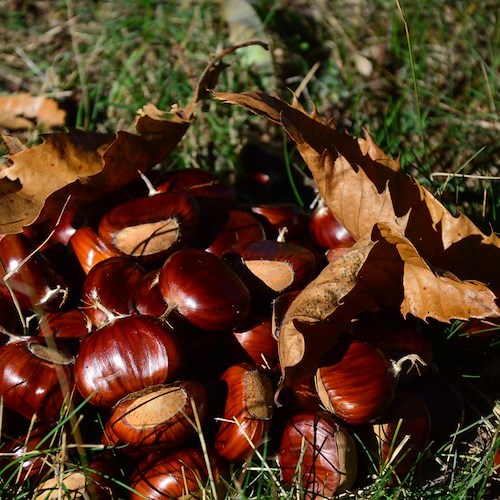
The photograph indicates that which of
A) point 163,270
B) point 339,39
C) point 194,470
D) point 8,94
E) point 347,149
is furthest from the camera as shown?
point 339,39

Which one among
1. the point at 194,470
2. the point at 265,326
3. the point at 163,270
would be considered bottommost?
the point at 194,470

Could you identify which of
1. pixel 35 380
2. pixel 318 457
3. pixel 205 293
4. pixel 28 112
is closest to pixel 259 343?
pixel 205 293

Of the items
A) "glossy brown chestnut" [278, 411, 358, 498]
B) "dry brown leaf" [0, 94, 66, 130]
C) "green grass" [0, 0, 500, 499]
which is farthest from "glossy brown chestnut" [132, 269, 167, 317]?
"dry brown leaf" [0, 94, 66, 130]

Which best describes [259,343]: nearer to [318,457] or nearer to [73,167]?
[318,457]

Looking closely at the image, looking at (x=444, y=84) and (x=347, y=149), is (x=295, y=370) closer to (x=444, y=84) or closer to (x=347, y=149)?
(x=347, y=149)

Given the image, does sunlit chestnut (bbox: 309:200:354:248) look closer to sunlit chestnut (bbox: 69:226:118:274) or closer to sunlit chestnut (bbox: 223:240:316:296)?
sunlit chestnut (bbox: 223:240:316:296)

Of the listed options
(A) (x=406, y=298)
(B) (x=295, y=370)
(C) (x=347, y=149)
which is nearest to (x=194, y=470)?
(B) (x=295, y=370)
